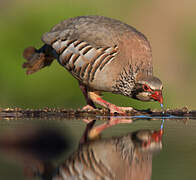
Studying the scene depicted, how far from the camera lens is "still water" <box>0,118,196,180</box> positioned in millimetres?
2039

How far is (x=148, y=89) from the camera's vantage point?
5375mm

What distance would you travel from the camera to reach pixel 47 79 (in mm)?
9992

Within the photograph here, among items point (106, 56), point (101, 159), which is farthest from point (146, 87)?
point (101, 159)

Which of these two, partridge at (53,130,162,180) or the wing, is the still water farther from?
the wing

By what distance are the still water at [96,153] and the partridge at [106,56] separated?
6.56ft

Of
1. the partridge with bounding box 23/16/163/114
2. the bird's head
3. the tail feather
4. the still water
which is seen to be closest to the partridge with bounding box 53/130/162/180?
the still water

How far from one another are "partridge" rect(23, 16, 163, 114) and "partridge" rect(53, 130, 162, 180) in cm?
256

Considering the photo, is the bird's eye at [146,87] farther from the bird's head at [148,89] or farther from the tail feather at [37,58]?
the tail feather at [37,58]

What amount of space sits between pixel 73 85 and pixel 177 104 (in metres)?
2.17

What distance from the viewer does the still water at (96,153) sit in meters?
2.04

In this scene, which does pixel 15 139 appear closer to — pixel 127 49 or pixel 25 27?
pixel 127 49

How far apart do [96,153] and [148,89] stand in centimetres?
294

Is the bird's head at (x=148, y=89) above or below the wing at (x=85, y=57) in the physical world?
below

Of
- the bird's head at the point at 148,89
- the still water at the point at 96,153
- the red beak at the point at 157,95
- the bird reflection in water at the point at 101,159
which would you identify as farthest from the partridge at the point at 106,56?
the bird reflection in water at the point at 101,159
